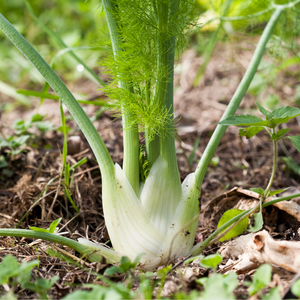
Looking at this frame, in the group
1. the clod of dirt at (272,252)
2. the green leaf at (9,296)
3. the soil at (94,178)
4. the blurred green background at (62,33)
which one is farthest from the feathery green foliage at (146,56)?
the blurred green background at (62,33)

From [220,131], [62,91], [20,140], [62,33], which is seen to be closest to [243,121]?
[220,131]

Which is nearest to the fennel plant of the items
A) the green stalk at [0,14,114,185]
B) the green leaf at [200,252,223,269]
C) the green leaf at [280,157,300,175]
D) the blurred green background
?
the green stalk at [0,14,114,185]

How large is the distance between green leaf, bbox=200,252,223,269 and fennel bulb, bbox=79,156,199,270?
0.48ft

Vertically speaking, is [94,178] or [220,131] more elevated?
[220,131]

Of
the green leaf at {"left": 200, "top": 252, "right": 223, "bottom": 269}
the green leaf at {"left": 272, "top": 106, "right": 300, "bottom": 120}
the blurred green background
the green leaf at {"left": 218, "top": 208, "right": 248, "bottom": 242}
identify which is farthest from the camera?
the blurred green background

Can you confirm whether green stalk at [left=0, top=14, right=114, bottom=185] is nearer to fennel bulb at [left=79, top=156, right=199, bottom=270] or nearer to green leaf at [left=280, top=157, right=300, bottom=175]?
fennel bulb at [left=79, top=156, right=199, bottom=270]

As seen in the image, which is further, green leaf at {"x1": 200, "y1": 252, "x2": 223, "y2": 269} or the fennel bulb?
the fennel bulb

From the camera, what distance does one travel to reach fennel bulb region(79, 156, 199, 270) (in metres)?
0.75

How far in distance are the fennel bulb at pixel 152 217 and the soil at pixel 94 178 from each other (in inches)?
3.2

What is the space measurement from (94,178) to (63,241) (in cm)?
46

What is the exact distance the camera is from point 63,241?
70 centimetres

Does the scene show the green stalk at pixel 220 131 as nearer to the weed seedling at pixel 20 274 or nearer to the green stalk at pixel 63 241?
the green stalk at pixel 63 241

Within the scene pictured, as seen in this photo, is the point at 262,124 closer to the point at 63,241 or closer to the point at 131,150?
the point at 131,150

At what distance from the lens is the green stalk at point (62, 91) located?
0.76 metres
